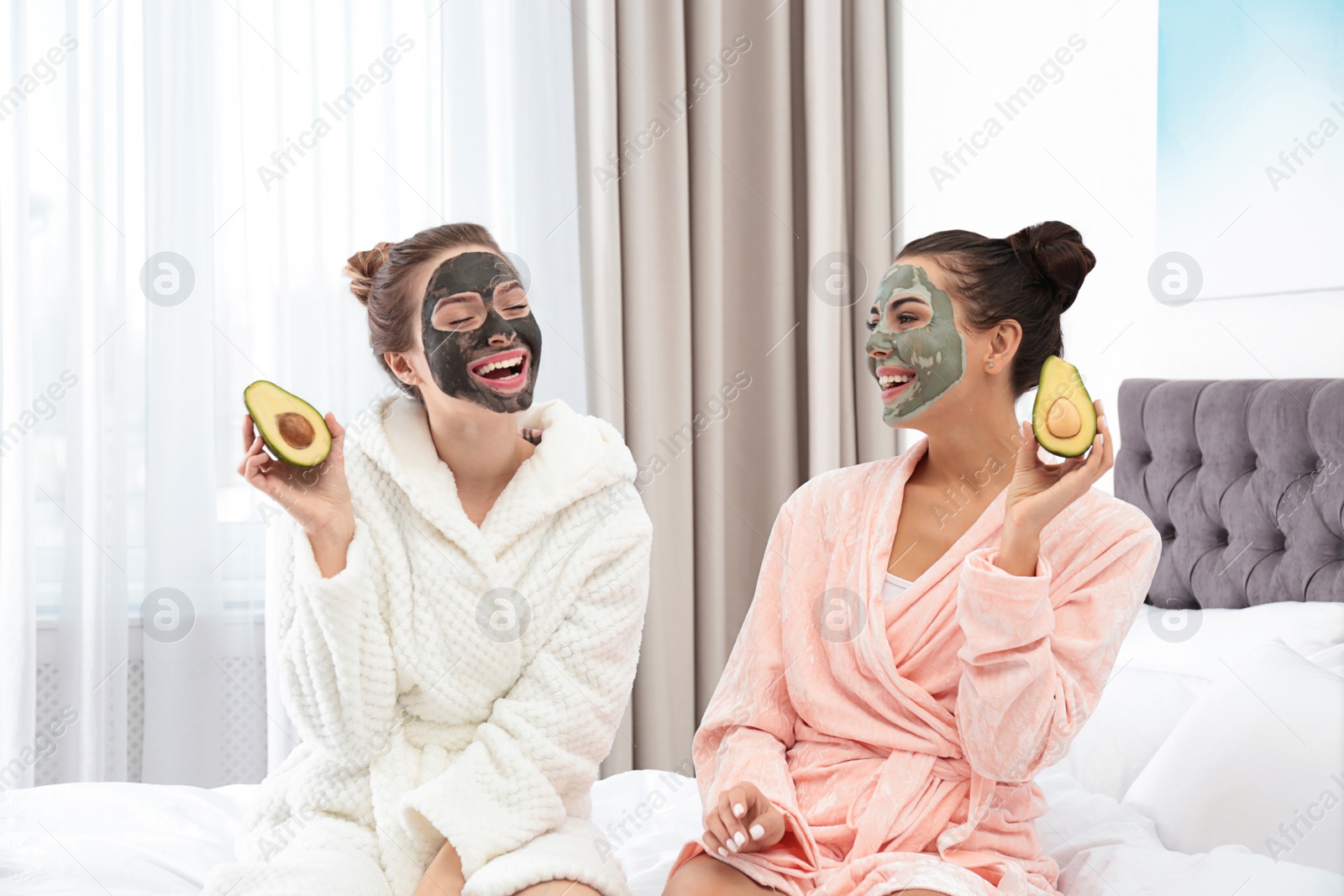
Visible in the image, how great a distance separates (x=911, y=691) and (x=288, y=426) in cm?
95

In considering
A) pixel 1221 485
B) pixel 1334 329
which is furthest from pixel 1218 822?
pixel 1334 329

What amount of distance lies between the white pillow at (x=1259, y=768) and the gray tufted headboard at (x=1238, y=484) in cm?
29

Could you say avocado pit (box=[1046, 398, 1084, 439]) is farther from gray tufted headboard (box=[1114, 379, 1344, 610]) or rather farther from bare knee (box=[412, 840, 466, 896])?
bare knee (box=[412, 840, 466, 896])

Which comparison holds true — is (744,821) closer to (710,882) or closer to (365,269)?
(710,882)

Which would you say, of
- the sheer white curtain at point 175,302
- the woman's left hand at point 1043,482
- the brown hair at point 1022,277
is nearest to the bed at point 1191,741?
the woman's left hand at point 1043,482

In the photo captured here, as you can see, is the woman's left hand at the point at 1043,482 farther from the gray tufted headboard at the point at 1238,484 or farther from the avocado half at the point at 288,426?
the avocado half at the point at 288,426

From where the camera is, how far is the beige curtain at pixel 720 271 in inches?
124

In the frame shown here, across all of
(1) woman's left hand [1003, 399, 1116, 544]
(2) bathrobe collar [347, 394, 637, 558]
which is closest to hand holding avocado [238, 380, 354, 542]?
(2) bathrobe collar [347, 394, 637, 558]

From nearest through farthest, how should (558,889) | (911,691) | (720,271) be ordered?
(558,889) < (911,691) < (720,271)

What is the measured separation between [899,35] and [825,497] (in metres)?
2.12

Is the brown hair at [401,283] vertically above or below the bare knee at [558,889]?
above

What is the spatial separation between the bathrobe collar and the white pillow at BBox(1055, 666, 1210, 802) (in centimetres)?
97

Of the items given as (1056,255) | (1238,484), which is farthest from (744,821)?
(1238,484)

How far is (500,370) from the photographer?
1710 mm
